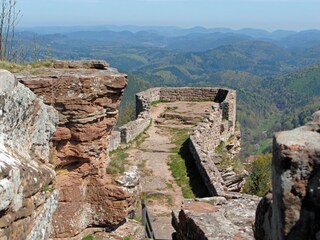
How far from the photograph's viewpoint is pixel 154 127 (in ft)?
80.9

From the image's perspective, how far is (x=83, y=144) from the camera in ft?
32.0

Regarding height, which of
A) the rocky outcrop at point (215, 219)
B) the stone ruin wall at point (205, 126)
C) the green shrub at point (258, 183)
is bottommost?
the green shrub at point (258, 183)

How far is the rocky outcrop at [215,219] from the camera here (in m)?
6.63

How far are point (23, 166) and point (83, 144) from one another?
4508 mm

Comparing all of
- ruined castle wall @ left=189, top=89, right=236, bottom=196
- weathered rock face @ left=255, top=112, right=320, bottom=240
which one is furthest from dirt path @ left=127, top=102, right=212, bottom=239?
weathered rock face @ left=255, top=112, right=320, bottom=240

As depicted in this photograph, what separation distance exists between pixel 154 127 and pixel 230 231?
59.4 feet

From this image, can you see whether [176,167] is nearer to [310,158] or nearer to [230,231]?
[230,231]

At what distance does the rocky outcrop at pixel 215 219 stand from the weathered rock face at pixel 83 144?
2317 millimetres

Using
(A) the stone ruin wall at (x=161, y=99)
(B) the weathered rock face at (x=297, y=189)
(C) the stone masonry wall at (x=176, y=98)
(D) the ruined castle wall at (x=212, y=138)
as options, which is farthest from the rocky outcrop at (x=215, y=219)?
(C) the stone masonry wall at (x=176, y=98)

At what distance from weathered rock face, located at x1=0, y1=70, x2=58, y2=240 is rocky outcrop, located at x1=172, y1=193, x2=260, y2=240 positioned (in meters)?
2.22

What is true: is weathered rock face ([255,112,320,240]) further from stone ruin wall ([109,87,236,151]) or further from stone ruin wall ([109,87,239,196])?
stone ruin wall ([109,87,236,151])

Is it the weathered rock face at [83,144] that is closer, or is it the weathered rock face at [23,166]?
the weathered rock face at [23,166]

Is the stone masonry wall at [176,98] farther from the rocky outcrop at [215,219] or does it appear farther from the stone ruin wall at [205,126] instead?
the rocky outcrop at [215,219]

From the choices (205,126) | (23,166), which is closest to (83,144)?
(23,166)
